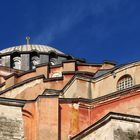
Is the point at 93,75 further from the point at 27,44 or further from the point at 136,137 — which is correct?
the point at 27,44

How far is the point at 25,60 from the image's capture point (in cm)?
4775

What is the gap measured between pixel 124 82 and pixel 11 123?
6143 millimetres

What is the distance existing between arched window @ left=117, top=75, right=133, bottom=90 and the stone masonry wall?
17.0 ft

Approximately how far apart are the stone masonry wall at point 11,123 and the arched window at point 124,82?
5194 mm

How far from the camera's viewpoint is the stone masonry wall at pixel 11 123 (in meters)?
30.0

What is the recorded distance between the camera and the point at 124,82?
33.4 m

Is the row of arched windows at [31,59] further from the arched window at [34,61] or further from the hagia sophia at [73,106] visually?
the hagia sophia at [73,106]

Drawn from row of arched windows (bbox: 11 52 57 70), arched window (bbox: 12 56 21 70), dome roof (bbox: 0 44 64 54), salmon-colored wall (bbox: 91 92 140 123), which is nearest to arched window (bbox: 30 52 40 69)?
row of arched windows (bbox: 11 52 57 70)

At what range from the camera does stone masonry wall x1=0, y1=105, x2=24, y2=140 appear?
3005 centimetres

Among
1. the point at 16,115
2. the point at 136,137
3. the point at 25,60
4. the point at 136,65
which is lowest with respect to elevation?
the point at 136,137

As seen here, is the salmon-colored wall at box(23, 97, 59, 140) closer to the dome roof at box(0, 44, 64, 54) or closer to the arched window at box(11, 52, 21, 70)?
the arched window at box(11, 52, 21, 70)

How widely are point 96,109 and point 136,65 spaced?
307 cm

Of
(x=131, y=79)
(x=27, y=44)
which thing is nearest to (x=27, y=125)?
(x=131, y=79)

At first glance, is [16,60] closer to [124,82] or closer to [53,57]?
[53,57]
